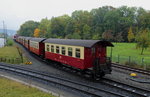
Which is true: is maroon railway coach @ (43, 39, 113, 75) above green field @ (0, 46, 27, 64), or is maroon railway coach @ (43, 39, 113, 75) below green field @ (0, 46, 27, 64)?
above

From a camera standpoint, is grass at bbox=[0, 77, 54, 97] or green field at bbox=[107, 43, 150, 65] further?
green field at bbox=[107, 43, 150, 65]

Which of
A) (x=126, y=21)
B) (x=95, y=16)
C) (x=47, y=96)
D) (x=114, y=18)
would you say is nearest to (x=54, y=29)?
(x=95, y=16)

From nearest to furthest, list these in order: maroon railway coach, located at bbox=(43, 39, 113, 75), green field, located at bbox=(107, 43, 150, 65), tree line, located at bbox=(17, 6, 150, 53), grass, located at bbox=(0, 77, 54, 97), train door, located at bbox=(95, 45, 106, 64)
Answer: grass, located at bbox=(0, 77, 54, 97)
maroon railway coach, located at bbox=(43, 39, 113, 75)
train door, located at bbox=(95, 45, 106, 64)
green field, located at bbox=(107, 43, 150, 65)
tree line, located at bbox=(17, 6, 150, 53)

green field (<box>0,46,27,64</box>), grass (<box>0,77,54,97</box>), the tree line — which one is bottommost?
grass (<box>0,77,54,97</box>)

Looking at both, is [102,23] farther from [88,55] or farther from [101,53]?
[88,55]

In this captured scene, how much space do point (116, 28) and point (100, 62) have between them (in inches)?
2570

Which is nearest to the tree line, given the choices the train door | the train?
the train

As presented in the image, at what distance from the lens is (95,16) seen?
81.8m

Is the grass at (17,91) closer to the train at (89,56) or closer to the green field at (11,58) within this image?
the train at (89,56)

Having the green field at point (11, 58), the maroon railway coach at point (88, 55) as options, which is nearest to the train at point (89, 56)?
the maroon railway coach at point (88, 55)

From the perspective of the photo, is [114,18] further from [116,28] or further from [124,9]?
[124,9]

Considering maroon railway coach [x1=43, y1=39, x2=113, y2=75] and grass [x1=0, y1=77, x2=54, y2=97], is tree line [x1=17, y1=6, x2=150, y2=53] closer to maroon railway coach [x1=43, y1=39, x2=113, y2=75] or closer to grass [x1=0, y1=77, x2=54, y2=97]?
maroon railway coach [x1=43, y1=39, x2=113, y2=75]

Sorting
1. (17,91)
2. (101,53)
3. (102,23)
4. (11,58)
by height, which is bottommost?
(17,91)

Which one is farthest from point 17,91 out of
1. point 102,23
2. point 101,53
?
point 102,23
